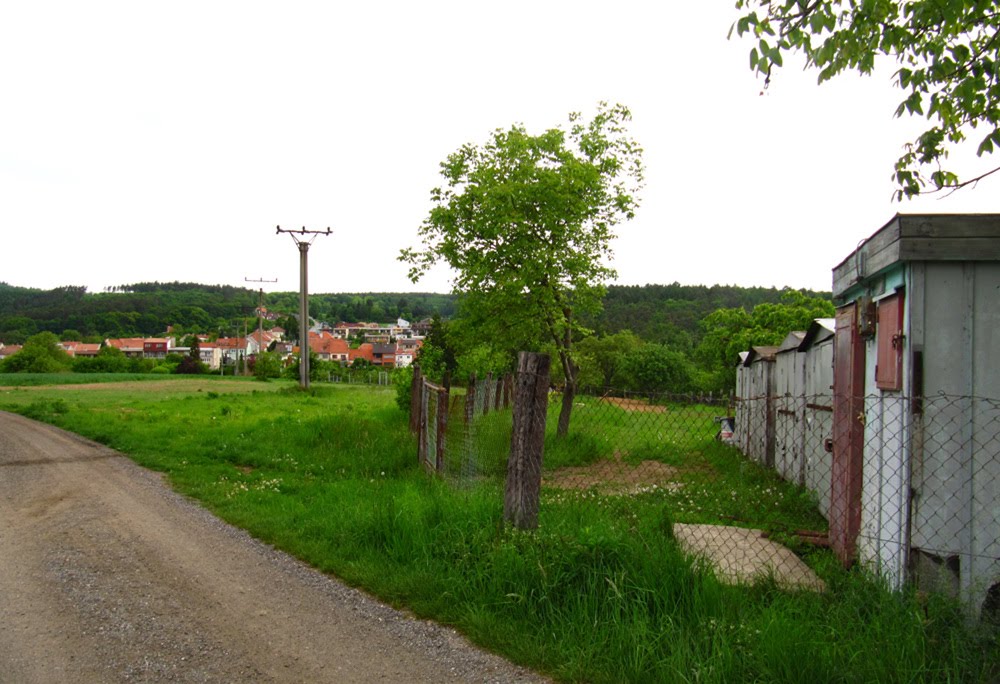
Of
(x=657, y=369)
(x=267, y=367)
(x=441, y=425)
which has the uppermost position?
(x=441, y=425)

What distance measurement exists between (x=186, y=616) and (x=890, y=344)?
4.60m

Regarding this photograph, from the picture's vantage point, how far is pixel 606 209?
1440 centimetres

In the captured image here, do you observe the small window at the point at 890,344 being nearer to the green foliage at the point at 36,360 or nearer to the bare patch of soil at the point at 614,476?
the bare patch of soil at the point at 614,476

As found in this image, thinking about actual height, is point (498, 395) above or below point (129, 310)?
below

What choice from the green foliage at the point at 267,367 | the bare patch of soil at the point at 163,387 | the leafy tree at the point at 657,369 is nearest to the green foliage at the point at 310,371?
the green foliage at the point at 267,367

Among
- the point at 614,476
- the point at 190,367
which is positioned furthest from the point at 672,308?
the point at 614,476

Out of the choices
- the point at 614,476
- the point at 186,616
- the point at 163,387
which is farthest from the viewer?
the point at 163,387

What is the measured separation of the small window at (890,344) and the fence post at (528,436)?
2.01m

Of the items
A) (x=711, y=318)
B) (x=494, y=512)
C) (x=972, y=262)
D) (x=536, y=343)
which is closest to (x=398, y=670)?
(x=494, y=512)

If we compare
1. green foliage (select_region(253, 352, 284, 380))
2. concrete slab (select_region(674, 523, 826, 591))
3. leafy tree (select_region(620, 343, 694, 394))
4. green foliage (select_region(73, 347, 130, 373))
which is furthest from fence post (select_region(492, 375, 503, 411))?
green foliage (select_region(73, 347, 130, 373))

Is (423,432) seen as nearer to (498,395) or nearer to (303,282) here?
(498,395)

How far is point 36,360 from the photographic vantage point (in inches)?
2596

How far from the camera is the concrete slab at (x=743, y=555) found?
14.8 feet

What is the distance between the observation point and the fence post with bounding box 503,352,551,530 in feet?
15.8
